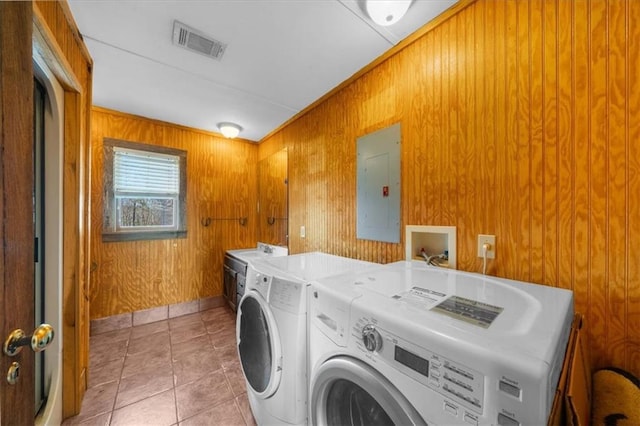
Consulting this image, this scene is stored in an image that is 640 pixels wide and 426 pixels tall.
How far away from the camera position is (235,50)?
1599 mm

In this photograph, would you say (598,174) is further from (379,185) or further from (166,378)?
(166,378)

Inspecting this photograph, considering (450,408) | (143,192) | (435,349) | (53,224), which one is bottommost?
(450,408)

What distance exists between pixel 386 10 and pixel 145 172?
2.84 meters

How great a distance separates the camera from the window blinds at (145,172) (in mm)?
2579

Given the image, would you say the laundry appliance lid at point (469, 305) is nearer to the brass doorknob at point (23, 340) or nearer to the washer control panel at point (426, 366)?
the washer control panel at point (426, 366)

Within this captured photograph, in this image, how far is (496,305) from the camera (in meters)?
0.75

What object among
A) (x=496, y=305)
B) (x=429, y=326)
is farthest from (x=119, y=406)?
(x=496, y=305)

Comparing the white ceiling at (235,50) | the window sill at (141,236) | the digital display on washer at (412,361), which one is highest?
the white ceiling at (235,50)

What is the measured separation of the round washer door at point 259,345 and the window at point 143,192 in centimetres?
196

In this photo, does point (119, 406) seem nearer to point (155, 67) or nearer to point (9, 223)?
point (9, 223)

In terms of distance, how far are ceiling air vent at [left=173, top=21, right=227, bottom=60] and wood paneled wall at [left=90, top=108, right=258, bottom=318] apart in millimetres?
1578

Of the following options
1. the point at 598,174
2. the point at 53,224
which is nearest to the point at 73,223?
the point at 53,224

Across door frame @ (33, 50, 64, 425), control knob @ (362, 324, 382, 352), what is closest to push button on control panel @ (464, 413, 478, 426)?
control knob @ (362, 324, 382, 352)

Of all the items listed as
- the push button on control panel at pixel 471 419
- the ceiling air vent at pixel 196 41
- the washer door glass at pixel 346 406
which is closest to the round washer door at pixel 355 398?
the washer door glass at pixel 346 406
